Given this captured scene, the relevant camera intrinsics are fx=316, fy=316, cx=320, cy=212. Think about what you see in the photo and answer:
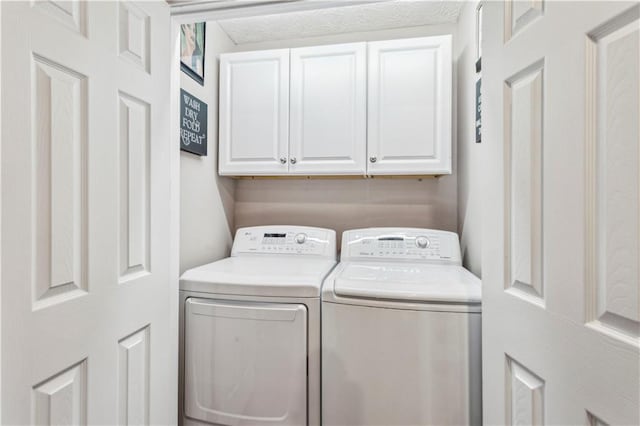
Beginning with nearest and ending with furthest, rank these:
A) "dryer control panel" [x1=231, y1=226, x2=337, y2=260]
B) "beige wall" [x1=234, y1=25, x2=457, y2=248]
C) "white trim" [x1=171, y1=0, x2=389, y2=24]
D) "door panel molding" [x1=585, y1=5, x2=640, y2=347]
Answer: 1. "door panel molding" [x1=585, y1=5, x2=640, y2=347]
2. "white trim" [x1=171, y1=0, x2=389, y2=24]
3. "dryer control panel" [x1=231, y1=226, x2=337, y2=260]
4. "beige wall" [x1=234, y1=25, x2=457, y2=248]

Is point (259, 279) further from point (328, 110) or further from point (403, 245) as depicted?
point (328, 110)

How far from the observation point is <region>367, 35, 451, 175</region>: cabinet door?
6.03ft

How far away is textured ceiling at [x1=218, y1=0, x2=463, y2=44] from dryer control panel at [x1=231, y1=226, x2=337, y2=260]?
133cm

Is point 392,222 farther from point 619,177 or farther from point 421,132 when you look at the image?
point 619,177

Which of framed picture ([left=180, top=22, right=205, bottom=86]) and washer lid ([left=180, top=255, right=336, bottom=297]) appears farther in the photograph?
framed picture ([left=180, top=22, right=205, bottom=86])

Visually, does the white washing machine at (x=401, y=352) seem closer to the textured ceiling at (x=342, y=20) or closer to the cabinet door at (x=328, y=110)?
the cabinet door at (x=328, y=110)

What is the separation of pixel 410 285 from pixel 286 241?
3.15ft

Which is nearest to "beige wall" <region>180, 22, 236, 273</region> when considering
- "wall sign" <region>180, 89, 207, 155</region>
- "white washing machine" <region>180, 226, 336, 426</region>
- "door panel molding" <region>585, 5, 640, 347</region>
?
"wall sign" <region>180, 89, 207, 155</region>

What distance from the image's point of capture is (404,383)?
128cm

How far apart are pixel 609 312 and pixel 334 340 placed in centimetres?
97

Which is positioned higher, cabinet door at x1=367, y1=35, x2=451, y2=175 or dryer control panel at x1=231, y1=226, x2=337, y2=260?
cabinet door at x1=367, y1=35, x2=451, y2=175

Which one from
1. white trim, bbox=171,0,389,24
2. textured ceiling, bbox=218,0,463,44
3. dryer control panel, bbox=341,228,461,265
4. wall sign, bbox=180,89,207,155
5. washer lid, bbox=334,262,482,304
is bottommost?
washer lid, bbox=334,262,482,304

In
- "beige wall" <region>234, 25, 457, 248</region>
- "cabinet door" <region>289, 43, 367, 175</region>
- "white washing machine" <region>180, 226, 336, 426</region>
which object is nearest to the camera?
"white washing machine" <region>180, 226, 336, 426</region>

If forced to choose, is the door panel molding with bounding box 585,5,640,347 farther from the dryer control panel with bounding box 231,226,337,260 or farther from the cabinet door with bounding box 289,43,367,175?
the dryer control panel with bounding box 231,226,337,260
